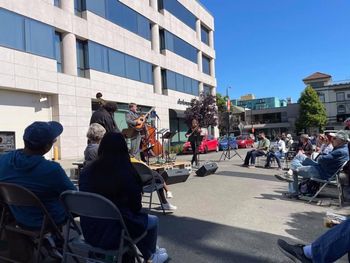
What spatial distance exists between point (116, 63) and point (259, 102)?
93.8 m

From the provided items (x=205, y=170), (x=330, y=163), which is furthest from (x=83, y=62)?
(x=330, y=163)

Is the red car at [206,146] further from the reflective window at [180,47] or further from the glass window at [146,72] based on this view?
the reflective window at [180,47]

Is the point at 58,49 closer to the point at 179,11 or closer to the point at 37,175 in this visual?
the point at 179,11

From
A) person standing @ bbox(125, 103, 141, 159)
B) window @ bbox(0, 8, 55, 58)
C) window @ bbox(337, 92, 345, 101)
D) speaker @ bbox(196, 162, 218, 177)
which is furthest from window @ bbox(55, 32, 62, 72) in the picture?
window @ bbox(337, 92, 345, 101)

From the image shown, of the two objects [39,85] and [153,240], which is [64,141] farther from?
[153,240]

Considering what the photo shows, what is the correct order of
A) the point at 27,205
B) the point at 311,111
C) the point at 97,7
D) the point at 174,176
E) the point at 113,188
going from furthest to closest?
the point at 311,111
the point at 97,7
the point at 174,176
the point at 27,205
the point at 113,188

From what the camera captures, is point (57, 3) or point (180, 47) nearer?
point (57, 3)

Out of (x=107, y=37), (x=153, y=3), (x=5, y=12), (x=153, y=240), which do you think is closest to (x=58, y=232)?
(x=153, y=240)

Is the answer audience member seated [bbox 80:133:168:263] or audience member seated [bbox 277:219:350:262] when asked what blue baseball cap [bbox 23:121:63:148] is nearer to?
audience member seated [bbox 80:133:168:263]

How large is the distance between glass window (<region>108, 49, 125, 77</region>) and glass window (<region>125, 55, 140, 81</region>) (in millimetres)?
555

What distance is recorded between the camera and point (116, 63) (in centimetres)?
2594

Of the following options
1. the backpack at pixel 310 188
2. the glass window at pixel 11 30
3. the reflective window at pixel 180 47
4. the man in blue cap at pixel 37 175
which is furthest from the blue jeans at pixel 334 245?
the reflective window at pixel 180 47

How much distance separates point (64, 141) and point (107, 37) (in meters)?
8.47

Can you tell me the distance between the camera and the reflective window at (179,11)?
33656 mm
